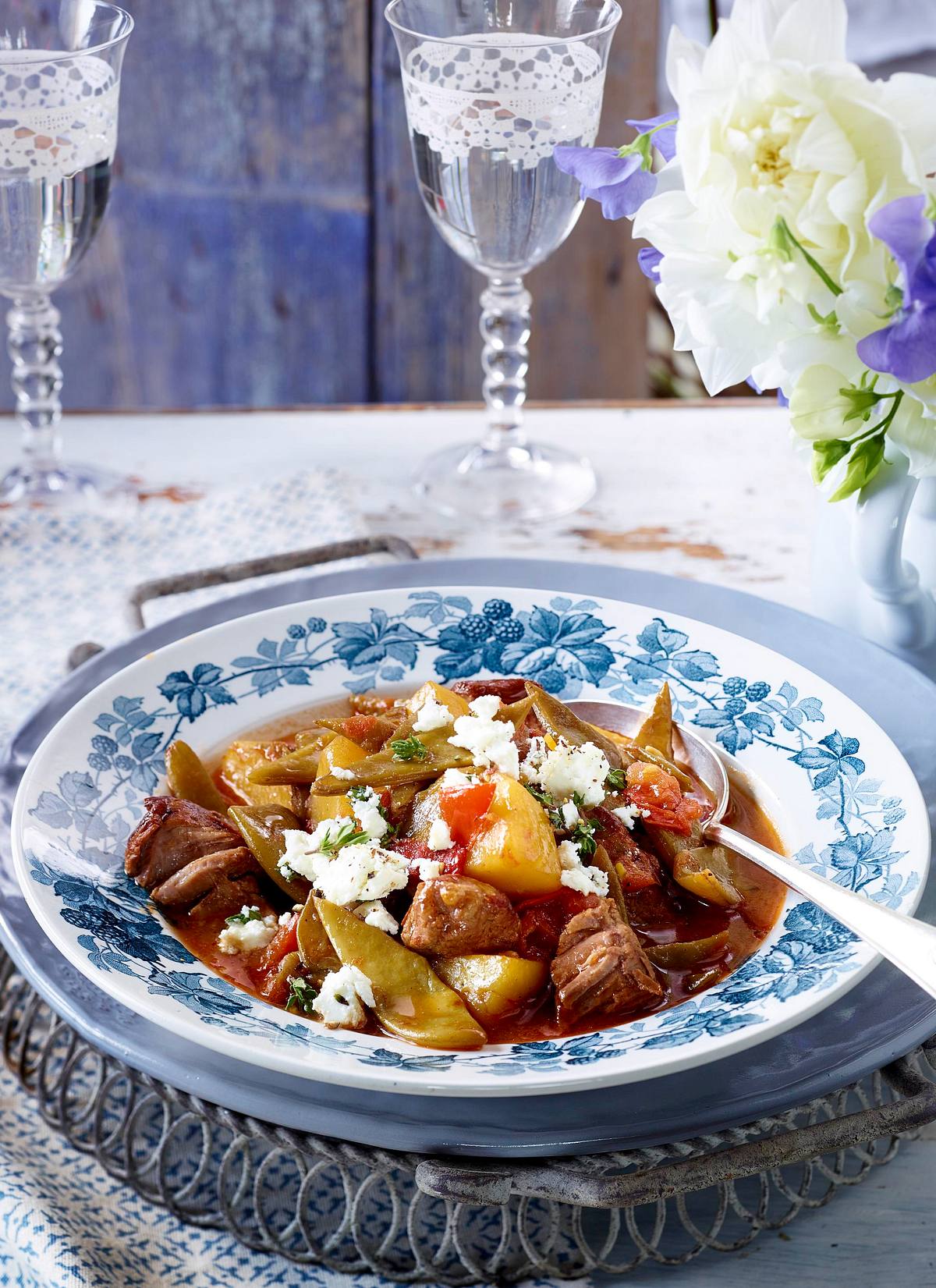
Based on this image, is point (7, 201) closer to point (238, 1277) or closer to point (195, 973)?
point (195, 973)

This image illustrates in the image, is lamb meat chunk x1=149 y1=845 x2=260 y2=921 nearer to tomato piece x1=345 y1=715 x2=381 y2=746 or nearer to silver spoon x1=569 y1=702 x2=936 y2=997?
tomato piece x1=345 y1=715 x2=381 y2=746

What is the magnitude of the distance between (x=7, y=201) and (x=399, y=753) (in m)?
1.23

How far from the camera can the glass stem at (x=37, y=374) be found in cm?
241

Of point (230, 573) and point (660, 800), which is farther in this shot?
point (230, 573)

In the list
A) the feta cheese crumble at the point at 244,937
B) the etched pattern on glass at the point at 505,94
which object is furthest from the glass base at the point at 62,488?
the feta cheese crumble at the point at 244,937

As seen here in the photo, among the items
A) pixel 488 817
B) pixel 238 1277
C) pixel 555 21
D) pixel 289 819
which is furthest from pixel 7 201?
pixel 238 1277

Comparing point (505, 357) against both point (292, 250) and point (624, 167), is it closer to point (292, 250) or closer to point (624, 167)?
point (624, 167)

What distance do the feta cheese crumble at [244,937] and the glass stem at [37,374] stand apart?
Result: 140 centimetres

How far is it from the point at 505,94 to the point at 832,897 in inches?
52.9

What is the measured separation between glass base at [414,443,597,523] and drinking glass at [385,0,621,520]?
0.06 ft

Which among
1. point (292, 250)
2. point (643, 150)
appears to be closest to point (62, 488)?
point (643, 150)

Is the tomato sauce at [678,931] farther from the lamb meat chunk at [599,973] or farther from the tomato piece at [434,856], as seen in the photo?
the tomato piece at [434,856]

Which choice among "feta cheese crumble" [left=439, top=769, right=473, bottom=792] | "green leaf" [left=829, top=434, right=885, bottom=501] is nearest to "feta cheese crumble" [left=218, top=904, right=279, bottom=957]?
"feta cheese crumble" [left=439, top=769, right=473, bottom=792]

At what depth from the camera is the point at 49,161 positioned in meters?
2.12
